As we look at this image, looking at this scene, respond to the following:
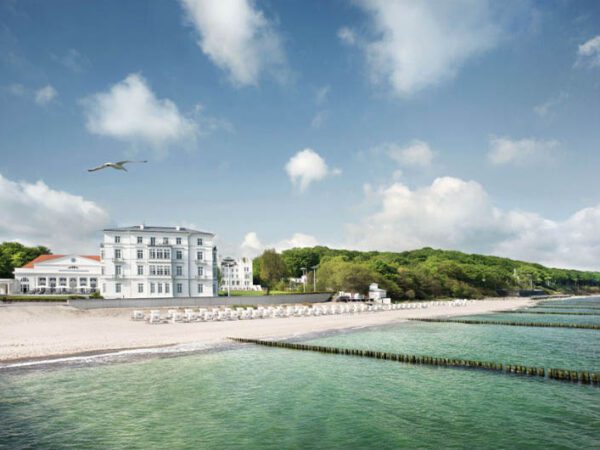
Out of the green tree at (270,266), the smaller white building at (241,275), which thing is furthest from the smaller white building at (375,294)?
the smaller white building at (241,275)

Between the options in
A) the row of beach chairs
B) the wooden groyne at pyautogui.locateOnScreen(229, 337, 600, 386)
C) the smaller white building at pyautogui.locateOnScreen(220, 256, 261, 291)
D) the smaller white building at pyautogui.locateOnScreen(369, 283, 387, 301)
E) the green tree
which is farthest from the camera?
the smaller white building at pyautogui.locateOnScreen(220, 256, 261, 291)

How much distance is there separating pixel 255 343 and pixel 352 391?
12854 millimetres

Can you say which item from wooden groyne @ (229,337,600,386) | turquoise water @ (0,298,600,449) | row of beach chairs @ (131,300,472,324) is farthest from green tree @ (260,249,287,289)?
turquoise water @ (0,298,600,449)

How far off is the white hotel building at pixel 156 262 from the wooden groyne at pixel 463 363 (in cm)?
4417

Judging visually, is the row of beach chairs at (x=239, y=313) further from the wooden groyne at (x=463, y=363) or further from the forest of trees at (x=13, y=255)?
the forest of trees at (x=13, y=255)

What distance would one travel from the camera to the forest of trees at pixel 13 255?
8969 centimetres

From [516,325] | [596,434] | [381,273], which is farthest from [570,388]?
[381,273]

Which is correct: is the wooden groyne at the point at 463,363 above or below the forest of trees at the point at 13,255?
below

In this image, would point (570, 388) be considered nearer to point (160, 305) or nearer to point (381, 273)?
point (160, 305)

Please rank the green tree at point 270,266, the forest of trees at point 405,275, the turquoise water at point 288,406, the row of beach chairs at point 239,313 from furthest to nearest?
the green tree at point 270,266
the forest of trees at point 405,275
the row of beach chairs at point 239,313
the turquoise water at point 288,406

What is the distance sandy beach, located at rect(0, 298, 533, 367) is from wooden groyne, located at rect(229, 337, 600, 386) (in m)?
6.70

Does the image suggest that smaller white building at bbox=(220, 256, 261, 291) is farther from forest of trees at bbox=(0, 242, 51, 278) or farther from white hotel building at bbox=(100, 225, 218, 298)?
white hotel building at bbox=(100, 225, 218, 298)

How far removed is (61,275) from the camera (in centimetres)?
7588

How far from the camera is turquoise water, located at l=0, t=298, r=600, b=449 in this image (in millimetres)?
11289
